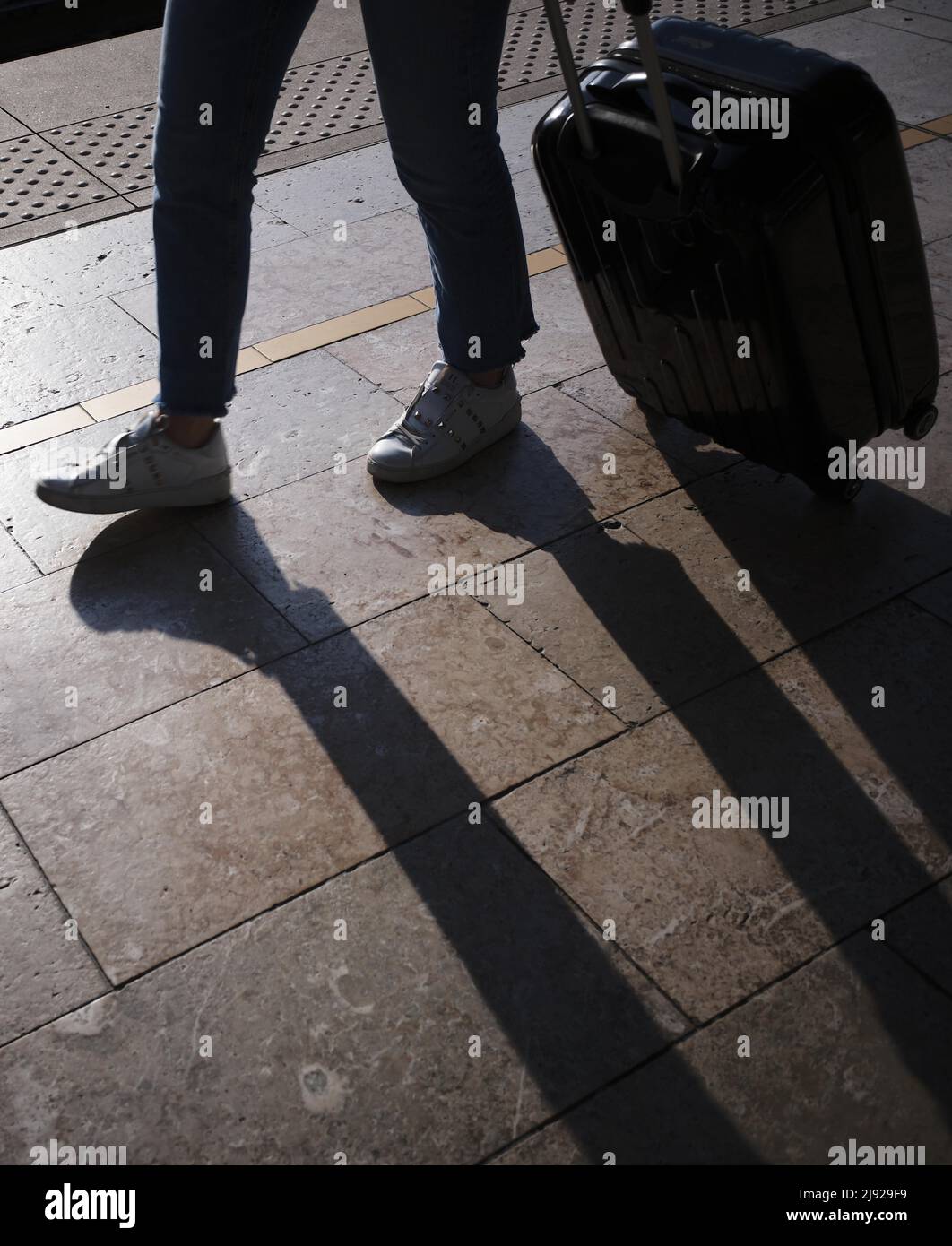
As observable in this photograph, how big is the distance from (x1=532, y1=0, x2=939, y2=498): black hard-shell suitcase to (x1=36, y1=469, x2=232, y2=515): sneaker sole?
0.83 meters

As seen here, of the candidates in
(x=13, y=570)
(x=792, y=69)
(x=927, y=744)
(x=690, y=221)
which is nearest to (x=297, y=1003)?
(x=927, y=744)

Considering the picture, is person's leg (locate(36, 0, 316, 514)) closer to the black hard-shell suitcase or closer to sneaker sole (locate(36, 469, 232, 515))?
sneaker sole (locate(36, 469, 232, 515))

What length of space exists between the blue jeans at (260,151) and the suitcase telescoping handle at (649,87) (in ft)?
0.49

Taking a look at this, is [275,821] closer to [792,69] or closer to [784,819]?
[784,819]

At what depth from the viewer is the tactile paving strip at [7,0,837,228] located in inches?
161

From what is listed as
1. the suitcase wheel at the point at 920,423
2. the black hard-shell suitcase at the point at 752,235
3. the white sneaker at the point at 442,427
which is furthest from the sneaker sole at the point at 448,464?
the suitcase wheel at the point at 920,423

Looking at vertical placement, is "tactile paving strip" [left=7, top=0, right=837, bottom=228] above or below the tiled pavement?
below

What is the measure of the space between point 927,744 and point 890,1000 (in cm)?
50

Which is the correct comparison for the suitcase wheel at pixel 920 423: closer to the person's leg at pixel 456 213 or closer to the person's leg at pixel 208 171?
the person's leg at pixel 456 213

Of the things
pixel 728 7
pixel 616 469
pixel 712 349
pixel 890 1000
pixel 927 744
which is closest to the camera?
pixel 890 1000

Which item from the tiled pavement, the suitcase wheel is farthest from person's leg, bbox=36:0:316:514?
the suitcase wheel

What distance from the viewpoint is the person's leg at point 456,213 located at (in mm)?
2248

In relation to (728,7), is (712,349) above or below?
above

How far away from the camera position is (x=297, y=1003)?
1682 millimetres
